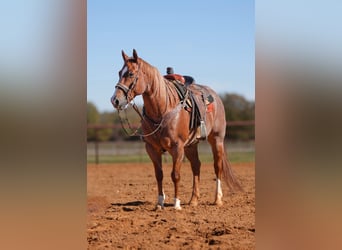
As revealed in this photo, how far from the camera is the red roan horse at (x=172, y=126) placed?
373cm

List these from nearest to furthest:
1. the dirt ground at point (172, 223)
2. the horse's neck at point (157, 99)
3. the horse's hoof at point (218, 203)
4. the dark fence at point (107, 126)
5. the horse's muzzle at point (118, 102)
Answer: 1. the dirt ground at point (172, 223)
2. the horse's muzzle at point (118, 102)
3. the horse's neck at point (157, 99)
4. the horse's hoof at point (218, 203)
5. the dark fence at point (107, 126)

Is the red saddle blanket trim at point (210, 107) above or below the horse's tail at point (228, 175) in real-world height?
above

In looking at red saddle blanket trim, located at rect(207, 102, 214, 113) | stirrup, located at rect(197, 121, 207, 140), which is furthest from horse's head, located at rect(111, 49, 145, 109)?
red saddle blanket trim, located at rect(207, 102, 214, 113)

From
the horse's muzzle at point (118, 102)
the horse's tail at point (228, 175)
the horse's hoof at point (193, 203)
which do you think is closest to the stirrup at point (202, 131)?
the horse's tail at point (228, 175)

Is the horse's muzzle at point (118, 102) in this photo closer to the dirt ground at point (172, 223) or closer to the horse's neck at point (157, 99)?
the horse's neck at point (157, 99)

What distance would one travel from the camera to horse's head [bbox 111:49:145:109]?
11.1 ft

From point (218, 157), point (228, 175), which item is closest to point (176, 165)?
point (218, 157)

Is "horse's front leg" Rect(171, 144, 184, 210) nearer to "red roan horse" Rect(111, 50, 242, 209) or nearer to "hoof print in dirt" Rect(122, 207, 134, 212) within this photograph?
"red roan horse" Rect(111, 50, 242, 209)

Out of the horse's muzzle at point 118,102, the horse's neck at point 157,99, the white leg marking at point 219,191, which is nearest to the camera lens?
the horse's muzzle at point 118,102

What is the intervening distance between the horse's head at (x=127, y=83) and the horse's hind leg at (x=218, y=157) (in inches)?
42.6

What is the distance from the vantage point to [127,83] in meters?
3.48

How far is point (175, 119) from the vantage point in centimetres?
401

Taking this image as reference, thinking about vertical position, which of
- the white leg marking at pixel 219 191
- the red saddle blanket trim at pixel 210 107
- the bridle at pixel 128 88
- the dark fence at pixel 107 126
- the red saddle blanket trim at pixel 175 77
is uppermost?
the red saddle blanket trim at pixel 175 77
